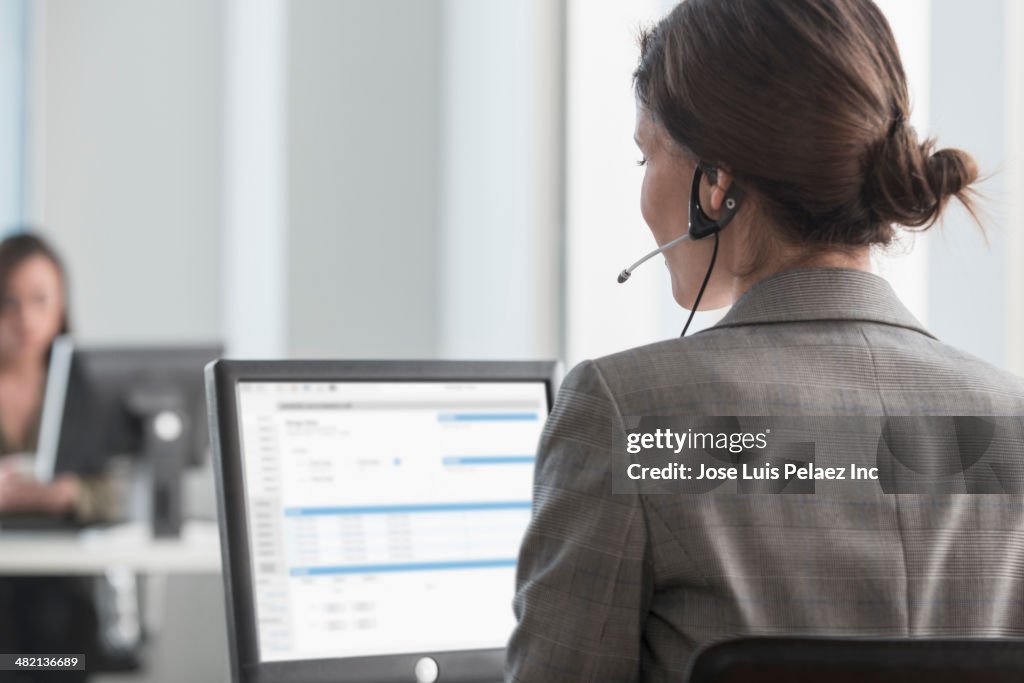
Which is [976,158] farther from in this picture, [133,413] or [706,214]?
[133,413]

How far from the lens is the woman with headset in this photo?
0.77 m

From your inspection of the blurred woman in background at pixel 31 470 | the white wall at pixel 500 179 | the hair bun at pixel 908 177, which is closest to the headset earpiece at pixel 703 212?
the hair bun at pixel 908 177

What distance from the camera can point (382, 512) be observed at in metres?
1.07

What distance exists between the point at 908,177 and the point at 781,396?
0.69 ft

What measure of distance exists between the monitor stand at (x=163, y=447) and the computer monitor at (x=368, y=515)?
1887 millimetres

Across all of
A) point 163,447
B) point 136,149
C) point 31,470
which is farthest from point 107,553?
point 136,149

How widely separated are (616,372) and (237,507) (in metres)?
0.41

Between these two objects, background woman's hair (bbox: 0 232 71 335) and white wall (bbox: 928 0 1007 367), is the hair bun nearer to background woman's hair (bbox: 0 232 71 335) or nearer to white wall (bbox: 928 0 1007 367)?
white wall (bbox: 928 0 1007 367)

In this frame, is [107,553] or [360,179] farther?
[360,179]

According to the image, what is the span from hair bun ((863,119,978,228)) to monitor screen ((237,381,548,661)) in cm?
44

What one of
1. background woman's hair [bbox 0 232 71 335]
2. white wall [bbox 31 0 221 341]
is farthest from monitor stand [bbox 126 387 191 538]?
white wall [bbox 31 0 221 341]

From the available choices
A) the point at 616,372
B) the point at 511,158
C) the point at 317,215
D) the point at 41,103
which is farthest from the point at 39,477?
the point at 616,372

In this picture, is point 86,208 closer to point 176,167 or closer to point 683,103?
point 176,167

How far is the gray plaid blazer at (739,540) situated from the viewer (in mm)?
771
